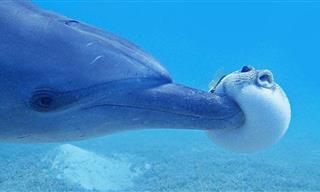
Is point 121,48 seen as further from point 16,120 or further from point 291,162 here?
point 291,162

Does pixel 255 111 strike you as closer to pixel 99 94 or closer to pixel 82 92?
pixel 99 94

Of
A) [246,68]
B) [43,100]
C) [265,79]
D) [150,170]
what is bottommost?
[43,100]

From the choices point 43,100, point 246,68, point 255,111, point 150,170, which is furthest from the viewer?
point 150,170

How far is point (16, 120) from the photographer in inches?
116

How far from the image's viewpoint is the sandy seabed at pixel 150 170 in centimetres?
934

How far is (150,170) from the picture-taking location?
430 inches

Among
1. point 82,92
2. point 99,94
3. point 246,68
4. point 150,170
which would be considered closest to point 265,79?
point 246,68

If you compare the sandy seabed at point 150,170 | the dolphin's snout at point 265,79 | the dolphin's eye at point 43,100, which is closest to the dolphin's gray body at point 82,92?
the dolphin's eye at point 43,100

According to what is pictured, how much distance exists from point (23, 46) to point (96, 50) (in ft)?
1.55

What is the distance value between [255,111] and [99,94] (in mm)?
1046

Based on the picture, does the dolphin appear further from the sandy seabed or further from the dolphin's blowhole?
the sandy seabed

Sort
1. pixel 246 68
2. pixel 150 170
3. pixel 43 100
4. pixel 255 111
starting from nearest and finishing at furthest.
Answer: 1. pixel 43 100
2. pixel 255 111
3. pixel 246 68
4. pixel 150 170

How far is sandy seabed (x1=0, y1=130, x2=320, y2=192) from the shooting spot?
9336 millimetres

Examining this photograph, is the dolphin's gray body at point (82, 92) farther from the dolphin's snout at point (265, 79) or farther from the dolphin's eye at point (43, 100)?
the dolphin's snout at point (265, 79)
